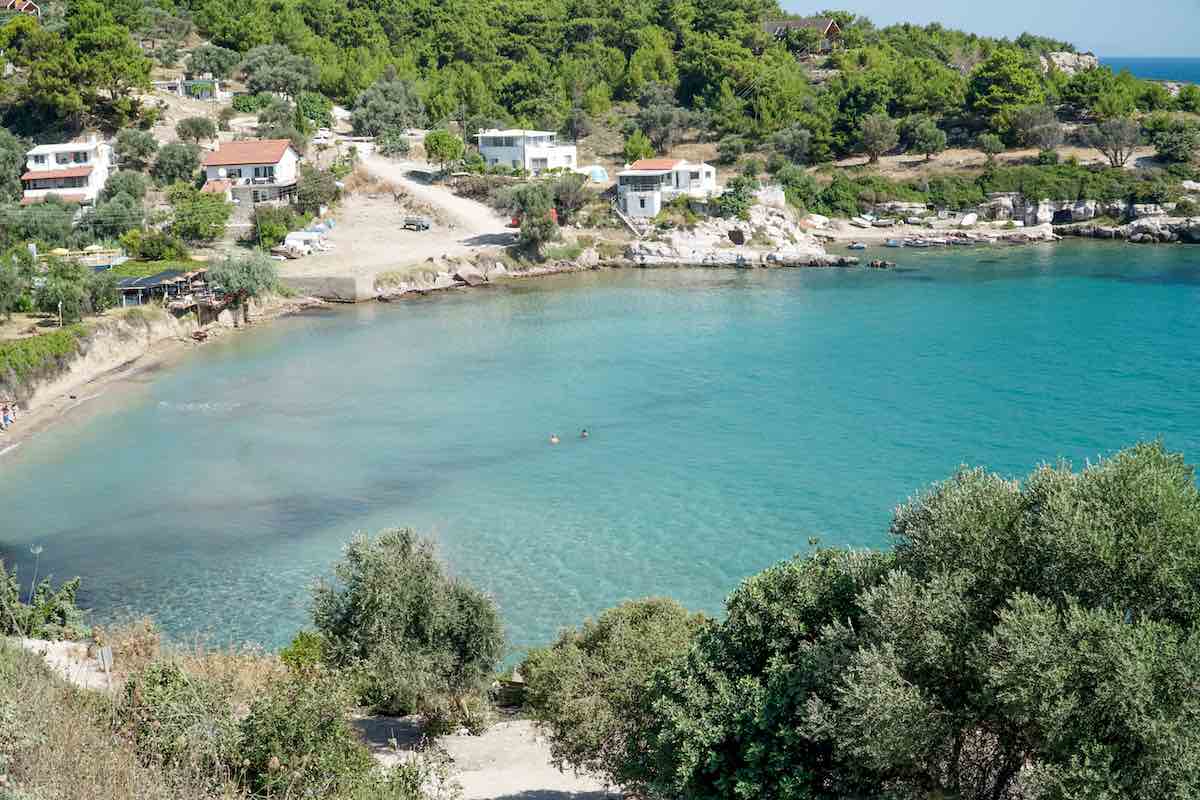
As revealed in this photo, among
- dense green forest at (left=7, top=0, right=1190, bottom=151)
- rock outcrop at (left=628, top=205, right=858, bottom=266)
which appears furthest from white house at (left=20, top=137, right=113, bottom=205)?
rock outcrop at (left=628, top=205, right=858, bottom=266)

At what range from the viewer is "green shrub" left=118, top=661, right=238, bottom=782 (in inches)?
508

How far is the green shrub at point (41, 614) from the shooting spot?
21297mm

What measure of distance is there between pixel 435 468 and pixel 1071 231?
61.3 meters

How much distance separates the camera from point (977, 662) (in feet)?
37.3

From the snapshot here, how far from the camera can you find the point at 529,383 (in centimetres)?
4462

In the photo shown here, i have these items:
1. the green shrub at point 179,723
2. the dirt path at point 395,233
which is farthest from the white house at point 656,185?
the green shrub at point 179,723

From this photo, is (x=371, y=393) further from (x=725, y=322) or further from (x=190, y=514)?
(x=725, y=322)

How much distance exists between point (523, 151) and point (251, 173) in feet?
66.4

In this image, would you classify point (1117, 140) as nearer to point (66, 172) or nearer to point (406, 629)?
point (66, 172)

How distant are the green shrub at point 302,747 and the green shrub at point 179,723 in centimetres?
29

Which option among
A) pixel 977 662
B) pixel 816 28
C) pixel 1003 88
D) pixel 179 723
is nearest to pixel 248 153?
pixel 1003 88

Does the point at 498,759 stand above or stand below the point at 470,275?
below

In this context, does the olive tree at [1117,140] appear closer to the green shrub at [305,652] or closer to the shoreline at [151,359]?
the shoreline at [151,359]

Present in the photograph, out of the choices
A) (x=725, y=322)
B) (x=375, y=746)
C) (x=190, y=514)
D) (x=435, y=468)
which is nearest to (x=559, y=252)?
(x=725, y=322)
